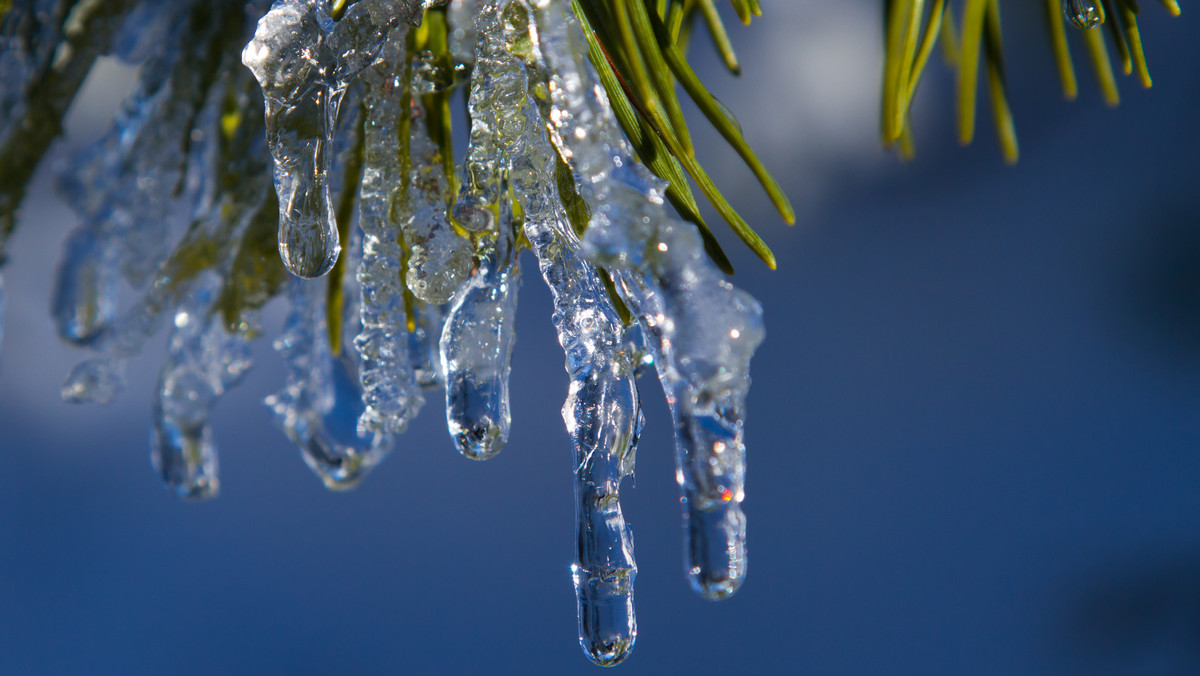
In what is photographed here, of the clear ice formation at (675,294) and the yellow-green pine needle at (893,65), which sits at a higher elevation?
the yellow-green pine needle at (893,65)

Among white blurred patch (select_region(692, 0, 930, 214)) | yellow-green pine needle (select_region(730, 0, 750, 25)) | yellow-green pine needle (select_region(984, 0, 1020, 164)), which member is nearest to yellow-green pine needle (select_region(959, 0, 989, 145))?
yellow-green pine needle (select_region(984, 0, 1020, 164))

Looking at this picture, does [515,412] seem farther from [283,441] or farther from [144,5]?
[144,5]

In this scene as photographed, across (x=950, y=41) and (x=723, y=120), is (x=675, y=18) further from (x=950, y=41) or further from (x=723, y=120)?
(x=950, y=41)

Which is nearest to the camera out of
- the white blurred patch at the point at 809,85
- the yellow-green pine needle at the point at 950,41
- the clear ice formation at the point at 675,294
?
the clear ice formation at the point at 675,294

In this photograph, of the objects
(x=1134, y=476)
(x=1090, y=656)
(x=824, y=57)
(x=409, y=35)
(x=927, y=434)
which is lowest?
(x=1090, y=656)

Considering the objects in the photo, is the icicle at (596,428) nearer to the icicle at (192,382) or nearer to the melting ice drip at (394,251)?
the melting ice drip at (394,251)

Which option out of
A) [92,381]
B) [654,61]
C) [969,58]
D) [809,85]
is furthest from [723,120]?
[809,85]

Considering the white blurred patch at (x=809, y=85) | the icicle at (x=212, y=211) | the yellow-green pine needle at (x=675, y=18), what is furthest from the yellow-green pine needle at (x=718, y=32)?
the white blurred patch at (x=809, y=85)

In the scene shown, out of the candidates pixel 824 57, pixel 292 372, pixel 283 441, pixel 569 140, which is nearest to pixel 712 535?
pixel 569 140
